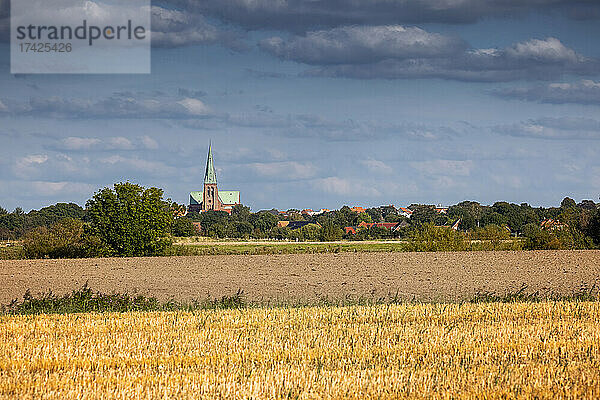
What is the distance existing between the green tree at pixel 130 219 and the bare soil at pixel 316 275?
307 cm

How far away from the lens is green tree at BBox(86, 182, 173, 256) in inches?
1698

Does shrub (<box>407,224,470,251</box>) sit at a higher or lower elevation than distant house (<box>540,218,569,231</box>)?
lower

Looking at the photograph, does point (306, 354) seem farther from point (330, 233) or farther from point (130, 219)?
A: point (330, 233)

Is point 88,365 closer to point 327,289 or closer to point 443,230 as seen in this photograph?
point 327,289

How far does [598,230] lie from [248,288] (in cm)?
3390

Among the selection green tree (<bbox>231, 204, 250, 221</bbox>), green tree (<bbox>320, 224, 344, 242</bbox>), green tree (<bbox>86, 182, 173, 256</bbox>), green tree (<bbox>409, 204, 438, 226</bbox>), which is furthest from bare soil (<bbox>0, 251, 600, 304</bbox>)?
green tree (<bbox>231, 204, 250, 221</bbox>)

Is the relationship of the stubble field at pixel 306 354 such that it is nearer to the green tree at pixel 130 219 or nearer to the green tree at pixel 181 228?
the green tree at pixel 130 219

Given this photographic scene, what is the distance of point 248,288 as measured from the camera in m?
27.1

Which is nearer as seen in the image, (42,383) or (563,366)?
(42,383)

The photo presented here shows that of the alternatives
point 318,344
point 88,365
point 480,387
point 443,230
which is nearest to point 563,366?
point 480,387

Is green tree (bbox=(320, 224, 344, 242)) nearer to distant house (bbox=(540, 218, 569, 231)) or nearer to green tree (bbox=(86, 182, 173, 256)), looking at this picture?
distant house (bbox=(540, 218, 569, 231))

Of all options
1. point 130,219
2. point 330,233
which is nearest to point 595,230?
point 130,219

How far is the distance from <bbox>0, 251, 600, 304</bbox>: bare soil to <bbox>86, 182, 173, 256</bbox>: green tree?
3.07 metres

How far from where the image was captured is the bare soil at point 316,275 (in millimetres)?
25438
